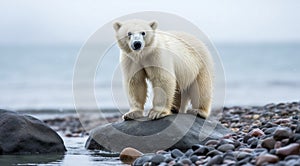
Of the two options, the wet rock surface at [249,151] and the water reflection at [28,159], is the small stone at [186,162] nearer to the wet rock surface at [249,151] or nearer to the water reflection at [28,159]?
the wet rock surface at [249,151]

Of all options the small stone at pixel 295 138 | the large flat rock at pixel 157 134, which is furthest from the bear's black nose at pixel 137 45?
the small stone at pixel 295 138

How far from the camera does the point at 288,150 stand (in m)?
4.68

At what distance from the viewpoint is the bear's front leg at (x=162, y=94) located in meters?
6.87

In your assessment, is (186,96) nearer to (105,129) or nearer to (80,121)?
(105,129)

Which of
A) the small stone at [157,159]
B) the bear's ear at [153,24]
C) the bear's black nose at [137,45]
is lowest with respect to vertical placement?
the small stone at [157,159]

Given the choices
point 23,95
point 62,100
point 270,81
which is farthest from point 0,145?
point 270,81

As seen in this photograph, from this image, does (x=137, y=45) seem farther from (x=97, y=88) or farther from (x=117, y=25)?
(x=97, y=88)

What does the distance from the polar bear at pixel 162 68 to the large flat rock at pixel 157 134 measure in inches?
5.8

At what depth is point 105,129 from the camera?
24.0ft

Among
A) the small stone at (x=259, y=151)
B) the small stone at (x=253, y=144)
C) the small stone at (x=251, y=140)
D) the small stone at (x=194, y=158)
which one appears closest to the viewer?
the small stone at (x=259, y=151)

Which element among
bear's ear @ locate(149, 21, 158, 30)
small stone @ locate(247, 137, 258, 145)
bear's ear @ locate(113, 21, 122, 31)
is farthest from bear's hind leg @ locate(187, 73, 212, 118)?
small stone @ locate(247, 137, 258, 145)

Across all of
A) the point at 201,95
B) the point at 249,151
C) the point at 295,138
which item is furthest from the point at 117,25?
the point at 295,138

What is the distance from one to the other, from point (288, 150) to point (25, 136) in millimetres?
3485

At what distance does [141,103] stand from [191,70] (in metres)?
0.81
